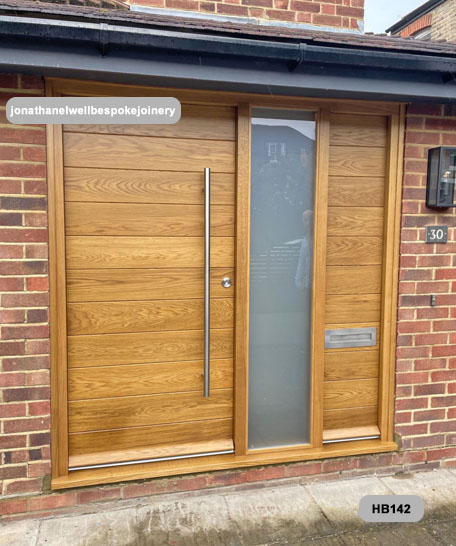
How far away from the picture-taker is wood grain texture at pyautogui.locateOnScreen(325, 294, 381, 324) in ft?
11.0

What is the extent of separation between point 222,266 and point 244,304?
0.97 ft

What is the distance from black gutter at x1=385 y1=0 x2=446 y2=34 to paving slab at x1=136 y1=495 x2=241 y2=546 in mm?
13424

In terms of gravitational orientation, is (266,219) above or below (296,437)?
above

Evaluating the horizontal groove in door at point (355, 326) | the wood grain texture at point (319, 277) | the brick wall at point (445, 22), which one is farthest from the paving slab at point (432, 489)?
the brick wall at point (445, 22)

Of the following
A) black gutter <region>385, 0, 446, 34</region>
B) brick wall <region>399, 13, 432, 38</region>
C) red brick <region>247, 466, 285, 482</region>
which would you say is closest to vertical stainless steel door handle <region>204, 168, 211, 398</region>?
red brick <region>247, 466, 285, 482</region>

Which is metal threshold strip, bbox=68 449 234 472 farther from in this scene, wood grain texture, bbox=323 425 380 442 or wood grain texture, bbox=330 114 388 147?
wood grain texture, bbox=330 114 388 147

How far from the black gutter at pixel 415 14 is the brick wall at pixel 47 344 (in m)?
11.2

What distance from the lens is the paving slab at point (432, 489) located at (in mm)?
3027

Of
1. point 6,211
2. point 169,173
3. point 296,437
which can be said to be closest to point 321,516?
point 296,437

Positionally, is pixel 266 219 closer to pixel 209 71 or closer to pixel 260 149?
pixel 260 149

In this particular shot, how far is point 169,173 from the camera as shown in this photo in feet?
9.86

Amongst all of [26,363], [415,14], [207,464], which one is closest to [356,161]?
[207,464]

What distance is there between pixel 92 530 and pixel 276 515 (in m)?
1.13

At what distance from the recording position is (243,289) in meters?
3.14
